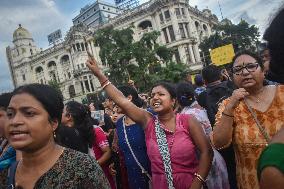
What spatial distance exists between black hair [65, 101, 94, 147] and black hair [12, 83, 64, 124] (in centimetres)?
210

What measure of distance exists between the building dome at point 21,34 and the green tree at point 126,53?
135 ft

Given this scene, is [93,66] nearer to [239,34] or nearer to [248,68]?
[248,68]

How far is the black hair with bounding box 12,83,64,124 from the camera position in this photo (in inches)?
86.8

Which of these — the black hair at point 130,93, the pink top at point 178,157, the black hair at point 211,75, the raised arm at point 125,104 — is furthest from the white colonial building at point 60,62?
the pink top at point 178,157

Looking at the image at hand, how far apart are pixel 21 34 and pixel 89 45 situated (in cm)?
2179

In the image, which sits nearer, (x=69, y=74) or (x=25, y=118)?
(x=25, y=118)

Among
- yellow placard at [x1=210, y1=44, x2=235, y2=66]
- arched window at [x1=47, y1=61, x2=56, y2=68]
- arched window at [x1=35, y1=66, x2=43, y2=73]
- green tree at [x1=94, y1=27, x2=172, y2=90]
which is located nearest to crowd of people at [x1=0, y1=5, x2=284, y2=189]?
yellow placard at [x1=210, y1=44, x2=235, y2=66]

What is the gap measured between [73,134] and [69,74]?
192 feet

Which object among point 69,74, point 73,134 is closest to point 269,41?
point 73,134

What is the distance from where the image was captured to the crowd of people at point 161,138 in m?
2.07

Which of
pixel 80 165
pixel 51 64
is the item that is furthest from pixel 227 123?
pixel 51 64

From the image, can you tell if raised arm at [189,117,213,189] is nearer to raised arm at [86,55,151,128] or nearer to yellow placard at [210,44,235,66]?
raised arm at [86,55,151,128]

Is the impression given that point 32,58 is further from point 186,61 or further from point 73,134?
point 73,134

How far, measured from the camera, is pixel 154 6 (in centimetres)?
4862
